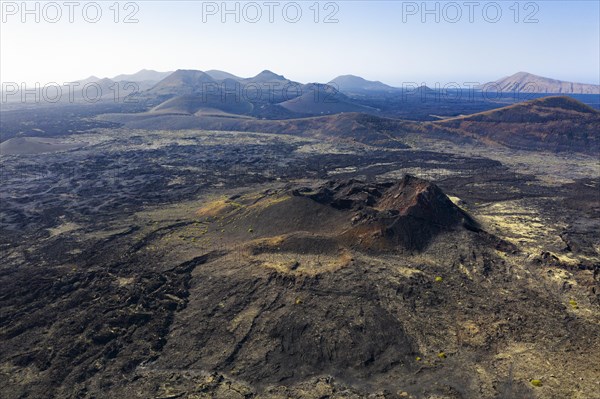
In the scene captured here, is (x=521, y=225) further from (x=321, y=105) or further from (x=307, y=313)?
(x=321, y=105)

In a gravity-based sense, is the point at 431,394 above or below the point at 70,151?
below

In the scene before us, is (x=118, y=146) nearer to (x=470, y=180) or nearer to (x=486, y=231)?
(x=470, y=180)

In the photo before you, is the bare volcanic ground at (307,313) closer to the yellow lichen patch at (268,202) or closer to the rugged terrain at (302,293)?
the rugged terrain at (302,293)

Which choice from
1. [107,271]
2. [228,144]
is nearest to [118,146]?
[228,144]

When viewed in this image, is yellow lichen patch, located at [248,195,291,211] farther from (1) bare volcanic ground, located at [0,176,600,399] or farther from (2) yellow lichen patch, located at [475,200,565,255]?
(2) yellow lichen patch, located at [475,200,565,255]

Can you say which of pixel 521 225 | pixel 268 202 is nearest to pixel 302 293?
pixel 268 202
